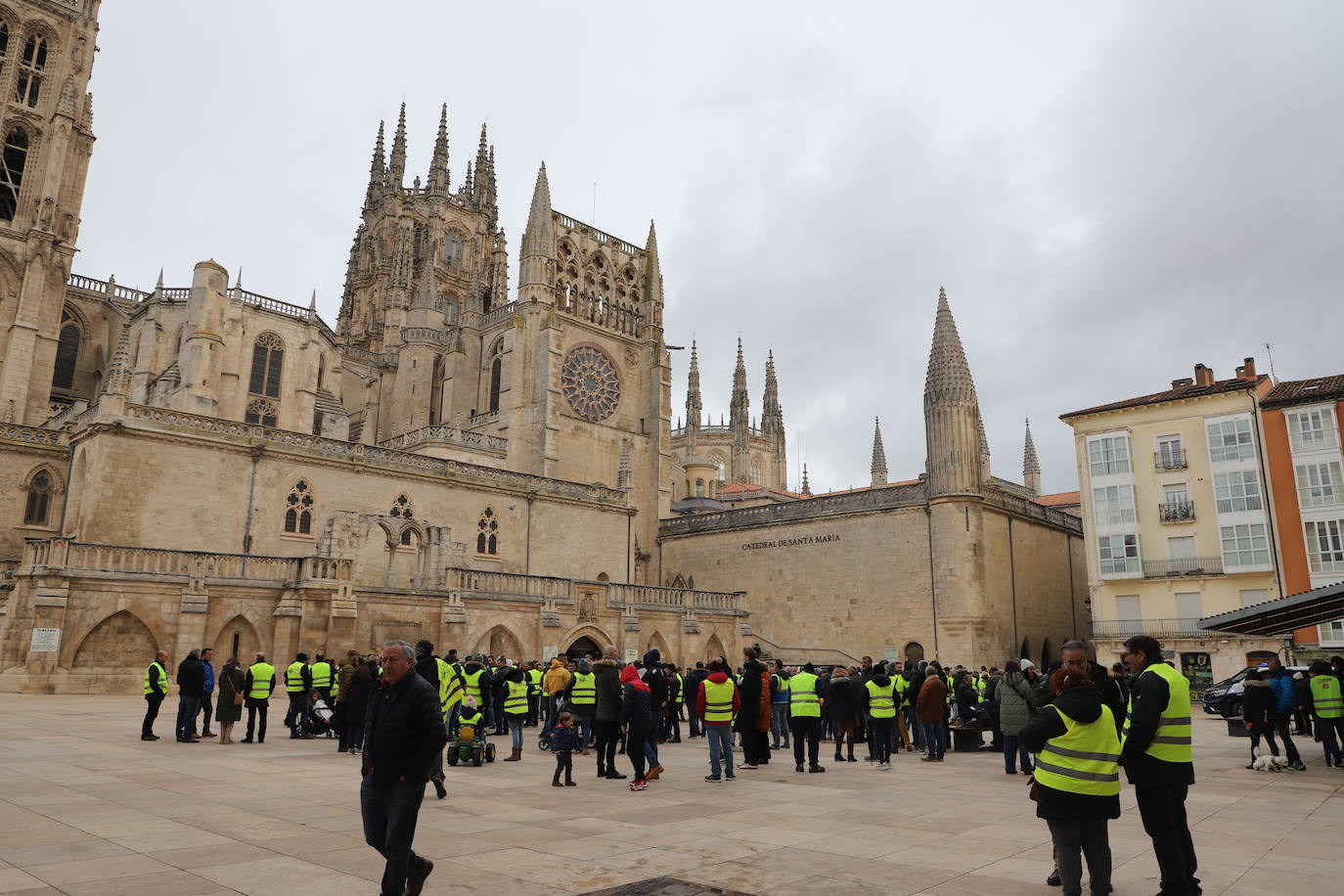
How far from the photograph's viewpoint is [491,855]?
6277 millimetres

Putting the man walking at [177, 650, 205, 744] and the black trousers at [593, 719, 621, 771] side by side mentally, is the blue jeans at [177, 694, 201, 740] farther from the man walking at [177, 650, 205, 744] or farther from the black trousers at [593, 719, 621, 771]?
the black trousers at [593, 719, 621, 771]

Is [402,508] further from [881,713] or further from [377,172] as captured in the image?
[377,172]

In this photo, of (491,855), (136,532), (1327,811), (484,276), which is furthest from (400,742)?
(484,276)

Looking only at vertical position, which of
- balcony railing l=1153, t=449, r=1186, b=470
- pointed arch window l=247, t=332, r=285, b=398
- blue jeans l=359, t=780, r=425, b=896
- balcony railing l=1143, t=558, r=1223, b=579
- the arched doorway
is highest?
pointed arch window l=247, t=332, r=285, b=398

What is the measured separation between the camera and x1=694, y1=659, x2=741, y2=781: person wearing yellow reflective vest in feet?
34.3

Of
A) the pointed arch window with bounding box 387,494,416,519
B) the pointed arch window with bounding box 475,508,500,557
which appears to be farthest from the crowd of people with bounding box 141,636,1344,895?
the pointed arch window with bounding box 475,508,500,557

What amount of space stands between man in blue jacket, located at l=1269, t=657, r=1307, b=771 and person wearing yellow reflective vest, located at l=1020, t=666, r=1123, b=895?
826 cm

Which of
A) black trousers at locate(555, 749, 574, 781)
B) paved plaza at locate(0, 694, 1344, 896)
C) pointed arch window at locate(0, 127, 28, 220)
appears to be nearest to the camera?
paved plaza at locate(0, 694, 1344, 896)

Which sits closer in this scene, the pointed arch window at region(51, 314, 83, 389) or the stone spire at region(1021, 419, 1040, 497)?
the pointed arch window at region(51, 314, 83, 389)

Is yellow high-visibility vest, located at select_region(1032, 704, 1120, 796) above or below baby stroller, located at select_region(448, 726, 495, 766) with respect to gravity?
above

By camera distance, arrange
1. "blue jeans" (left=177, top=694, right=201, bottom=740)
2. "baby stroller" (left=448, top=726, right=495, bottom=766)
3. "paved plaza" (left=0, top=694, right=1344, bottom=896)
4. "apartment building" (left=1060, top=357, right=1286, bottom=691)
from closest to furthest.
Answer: "paved plaza" (left=0, top=694, right=1344, bottom=896) < "baby stroller" (left=448, top=726, right=495, bottom=766) < "blue jeans" (left=177, top=694, right=201, bottom=740) < "apartment building" (left=1060, top=357, right=1286, bottom=691)

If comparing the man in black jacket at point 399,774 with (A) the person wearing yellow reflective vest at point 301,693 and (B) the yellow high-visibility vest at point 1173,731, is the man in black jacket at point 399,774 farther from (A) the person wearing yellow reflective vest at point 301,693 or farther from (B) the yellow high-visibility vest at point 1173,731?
(A) the person wearing yellow reflective vest at point 301,693

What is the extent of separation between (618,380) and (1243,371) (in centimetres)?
2835

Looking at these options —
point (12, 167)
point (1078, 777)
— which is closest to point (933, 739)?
point (1078, 777)
